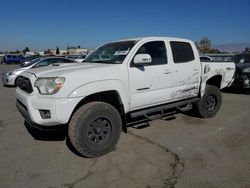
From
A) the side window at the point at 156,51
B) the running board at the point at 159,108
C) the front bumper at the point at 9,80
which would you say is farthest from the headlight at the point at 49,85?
the front bumper at the point at 9,80

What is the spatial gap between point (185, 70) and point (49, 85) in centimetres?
294

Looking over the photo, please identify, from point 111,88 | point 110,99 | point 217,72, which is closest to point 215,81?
point 217,72

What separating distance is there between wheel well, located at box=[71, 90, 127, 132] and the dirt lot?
68 centimetres

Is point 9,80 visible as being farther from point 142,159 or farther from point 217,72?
point 142,159

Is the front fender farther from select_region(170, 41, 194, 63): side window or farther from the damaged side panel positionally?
the damaged side panel

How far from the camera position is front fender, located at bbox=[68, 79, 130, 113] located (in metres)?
3.52

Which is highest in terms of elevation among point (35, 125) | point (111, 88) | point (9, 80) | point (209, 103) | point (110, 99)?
point (111, 88)

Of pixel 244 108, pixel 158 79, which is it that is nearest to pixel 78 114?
pixel 158 79

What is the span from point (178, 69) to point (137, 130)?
1.58 m

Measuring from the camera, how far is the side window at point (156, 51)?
15.0 feet

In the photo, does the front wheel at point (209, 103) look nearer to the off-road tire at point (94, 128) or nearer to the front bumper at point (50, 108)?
the off-road tire at point (94, 128)

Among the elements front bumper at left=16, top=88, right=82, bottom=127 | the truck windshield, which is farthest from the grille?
the truck windshield

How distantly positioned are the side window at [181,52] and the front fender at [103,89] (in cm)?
153

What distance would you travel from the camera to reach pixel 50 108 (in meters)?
3.38
